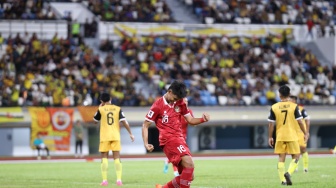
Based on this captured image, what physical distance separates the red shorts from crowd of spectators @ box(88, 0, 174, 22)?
3861 cm

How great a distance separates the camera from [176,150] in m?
16.4

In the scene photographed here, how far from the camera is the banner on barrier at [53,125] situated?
152 ft

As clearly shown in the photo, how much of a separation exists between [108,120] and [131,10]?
108 feet

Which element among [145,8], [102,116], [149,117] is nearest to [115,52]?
[145,8]

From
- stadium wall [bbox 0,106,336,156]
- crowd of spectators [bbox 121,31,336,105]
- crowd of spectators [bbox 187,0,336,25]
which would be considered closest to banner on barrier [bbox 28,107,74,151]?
stadium wall [bbox 0,106,336,156]

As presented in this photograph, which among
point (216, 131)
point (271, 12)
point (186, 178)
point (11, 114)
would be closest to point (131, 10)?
point (216, 131)

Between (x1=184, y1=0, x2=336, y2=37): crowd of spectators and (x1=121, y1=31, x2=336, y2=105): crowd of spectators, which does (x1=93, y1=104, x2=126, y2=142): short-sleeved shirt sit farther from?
(x1=184, y1=0, x2=336, y2=37): crowd of spectators

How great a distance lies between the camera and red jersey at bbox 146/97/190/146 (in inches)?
656

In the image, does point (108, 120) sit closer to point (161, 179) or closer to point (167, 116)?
point (161, 179)

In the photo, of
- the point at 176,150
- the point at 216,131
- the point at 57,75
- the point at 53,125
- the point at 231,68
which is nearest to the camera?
the point at 176,150

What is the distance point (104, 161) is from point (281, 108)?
4.88m

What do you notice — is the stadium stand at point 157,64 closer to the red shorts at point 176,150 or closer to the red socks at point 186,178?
the red shorts at point 176,150

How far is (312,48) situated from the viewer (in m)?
59.9

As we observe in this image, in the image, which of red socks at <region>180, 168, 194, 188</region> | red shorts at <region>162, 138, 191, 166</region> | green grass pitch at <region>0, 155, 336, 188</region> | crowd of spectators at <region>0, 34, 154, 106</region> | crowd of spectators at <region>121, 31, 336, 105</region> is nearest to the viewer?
red socks at <region>180, 168, 194, 188</region>
